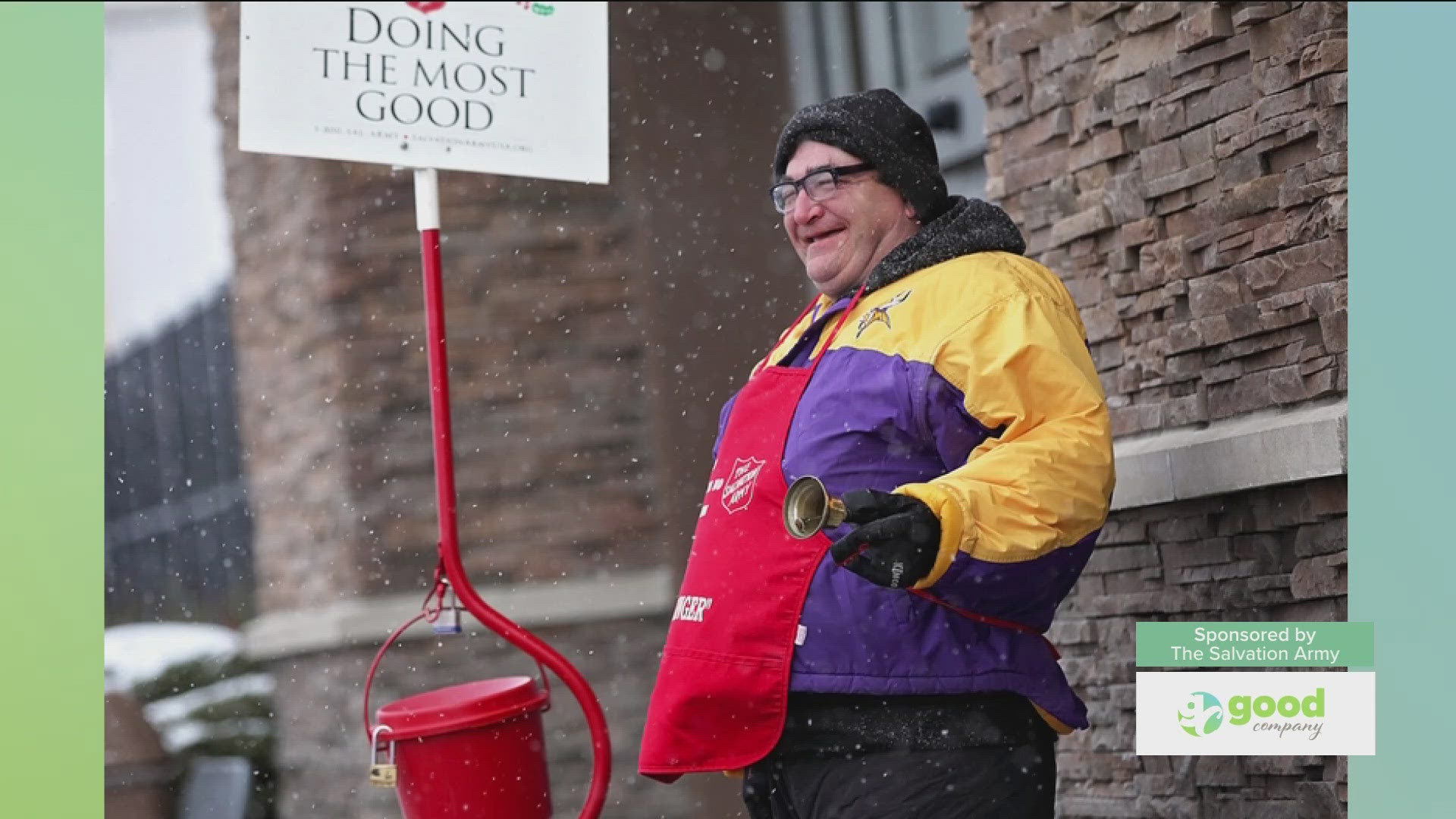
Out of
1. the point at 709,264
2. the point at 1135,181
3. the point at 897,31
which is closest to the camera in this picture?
the point at 1135,181

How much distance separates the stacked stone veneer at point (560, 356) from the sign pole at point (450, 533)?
2.65m

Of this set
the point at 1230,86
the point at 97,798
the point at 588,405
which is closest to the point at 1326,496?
the point at 1230,86

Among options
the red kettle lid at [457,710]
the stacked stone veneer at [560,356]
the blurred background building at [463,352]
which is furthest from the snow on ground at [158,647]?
the red kettle lid at [457,710]

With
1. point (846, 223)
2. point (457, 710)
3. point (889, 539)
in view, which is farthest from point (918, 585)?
point (457, 710)

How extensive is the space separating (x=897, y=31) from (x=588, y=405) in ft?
5.98

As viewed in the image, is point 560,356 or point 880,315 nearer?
point 880,315

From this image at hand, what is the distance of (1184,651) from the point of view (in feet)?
9.83

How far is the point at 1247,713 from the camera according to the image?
2914 millimetres

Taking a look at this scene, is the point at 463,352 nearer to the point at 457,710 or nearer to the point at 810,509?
the point at 457,710

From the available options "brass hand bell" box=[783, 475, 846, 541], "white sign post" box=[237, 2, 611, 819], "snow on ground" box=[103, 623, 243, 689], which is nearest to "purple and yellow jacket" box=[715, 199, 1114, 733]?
"brass hand bell" box=[783, 475, 846, 541]

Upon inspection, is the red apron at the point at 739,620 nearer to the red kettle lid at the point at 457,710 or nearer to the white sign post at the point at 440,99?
the red kettle lid at the point at 457,710

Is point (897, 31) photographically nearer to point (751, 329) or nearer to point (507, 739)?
point (751, 329)

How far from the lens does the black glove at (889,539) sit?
240 centimetres

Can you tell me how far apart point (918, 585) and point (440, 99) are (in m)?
2.02
